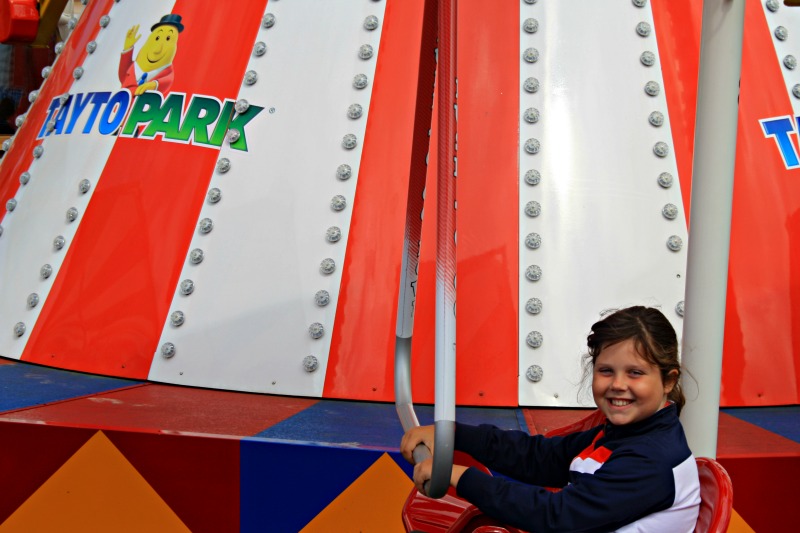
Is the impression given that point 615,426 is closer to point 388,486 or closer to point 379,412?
point 388,486

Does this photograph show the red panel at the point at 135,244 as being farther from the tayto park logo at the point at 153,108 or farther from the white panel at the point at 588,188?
the white panel at the point at 588,188

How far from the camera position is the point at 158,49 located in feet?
8.10

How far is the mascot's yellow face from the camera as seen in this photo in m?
2.44

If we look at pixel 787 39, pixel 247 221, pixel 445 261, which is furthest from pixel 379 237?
pixel 787 39

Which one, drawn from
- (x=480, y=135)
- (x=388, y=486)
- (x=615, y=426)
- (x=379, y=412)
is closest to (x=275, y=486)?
(x=388, y=486)

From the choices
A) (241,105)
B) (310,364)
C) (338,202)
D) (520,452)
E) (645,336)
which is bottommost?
(520,452)

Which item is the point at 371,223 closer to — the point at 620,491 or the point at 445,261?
the point at 445,261

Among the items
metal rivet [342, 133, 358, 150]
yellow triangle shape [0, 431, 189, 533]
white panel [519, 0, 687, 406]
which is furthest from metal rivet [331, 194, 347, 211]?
yellow triangle shape [0, 431, 189, 533]

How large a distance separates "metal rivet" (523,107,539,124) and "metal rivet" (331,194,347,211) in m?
0.45

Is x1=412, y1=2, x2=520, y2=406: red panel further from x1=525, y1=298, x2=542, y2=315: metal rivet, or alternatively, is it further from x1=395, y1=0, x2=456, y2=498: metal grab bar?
x1=395, y1=0, x2=456, y2=498: metal grab bar

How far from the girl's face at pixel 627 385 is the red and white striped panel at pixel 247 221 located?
810 mm

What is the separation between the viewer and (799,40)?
7.73ft

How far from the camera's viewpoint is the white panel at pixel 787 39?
2281 mm

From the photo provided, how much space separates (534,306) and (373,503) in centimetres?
61
